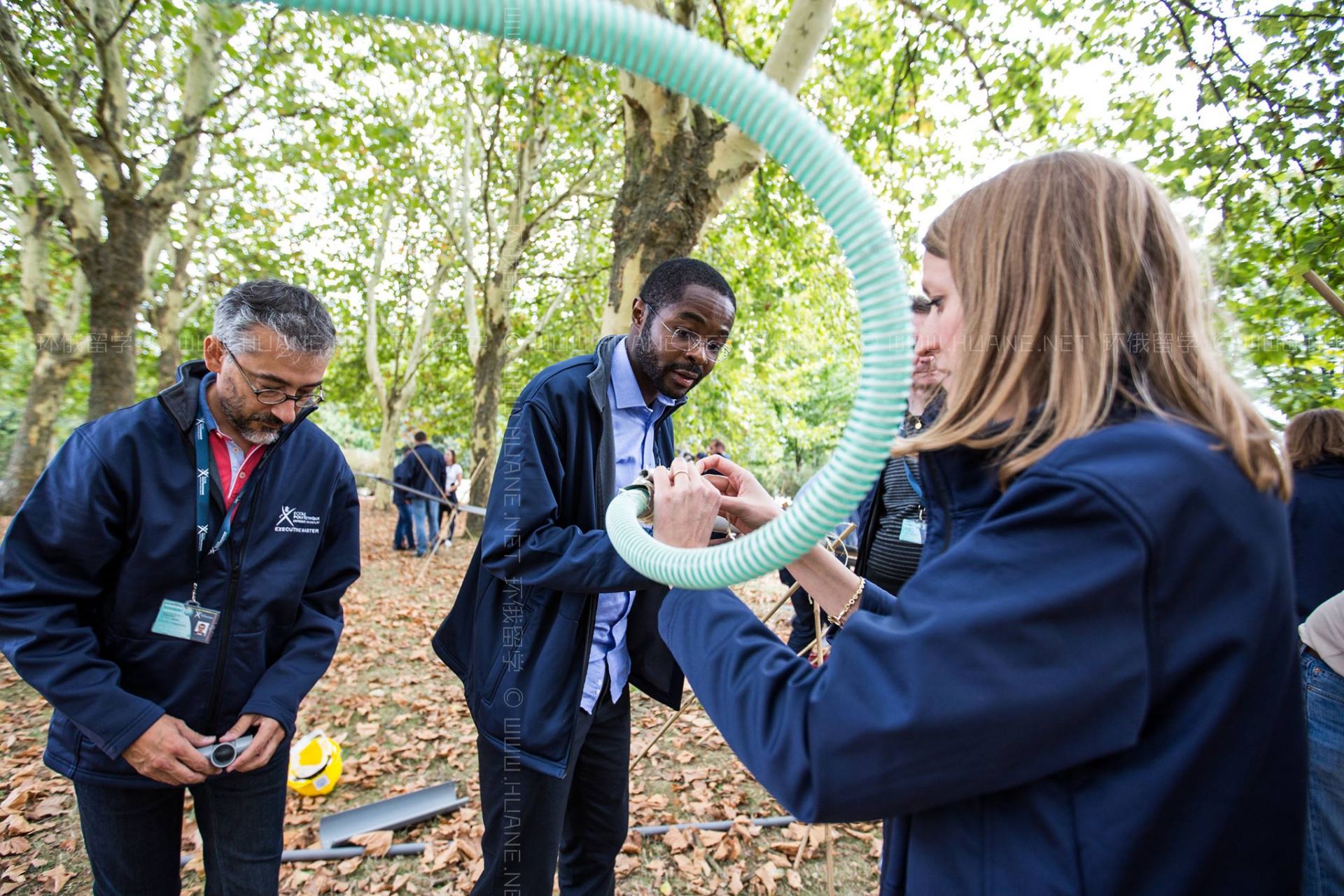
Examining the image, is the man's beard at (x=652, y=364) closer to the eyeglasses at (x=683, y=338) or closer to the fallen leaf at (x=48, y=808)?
the eyeglasses at (x=683, y=338)

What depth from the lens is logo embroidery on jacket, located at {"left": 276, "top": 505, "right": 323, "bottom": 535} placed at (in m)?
2.24

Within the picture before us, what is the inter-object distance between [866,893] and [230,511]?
357 centimetres

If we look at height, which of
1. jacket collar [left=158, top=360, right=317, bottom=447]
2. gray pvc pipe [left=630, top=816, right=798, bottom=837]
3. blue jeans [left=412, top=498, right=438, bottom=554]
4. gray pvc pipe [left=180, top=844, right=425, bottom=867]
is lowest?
gray pvc pipe [left=180, top=844, right=425, bottom=867]

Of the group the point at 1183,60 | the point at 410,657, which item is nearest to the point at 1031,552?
the point at 1183,60

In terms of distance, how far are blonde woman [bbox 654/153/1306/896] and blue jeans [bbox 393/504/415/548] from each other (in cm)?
1386

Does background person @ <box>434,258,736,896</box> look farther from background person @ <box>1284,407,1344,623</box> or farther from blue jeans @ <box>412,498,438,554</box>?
blue jeans @ <box>412,498,438,554</box>

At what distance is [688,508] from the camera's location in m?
1.31

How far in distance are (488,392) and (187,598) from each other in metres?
10.6

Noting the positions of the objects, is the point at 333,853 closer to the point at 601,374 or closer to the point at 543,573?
the point at 543,573

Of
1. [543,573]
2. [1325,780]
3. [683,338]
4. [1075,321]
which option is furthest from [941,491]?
[1325,780]

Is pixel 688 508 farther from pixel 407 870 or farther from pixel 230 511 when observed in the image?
pixel 407 870

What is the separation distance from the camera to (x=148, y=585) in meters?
2.02

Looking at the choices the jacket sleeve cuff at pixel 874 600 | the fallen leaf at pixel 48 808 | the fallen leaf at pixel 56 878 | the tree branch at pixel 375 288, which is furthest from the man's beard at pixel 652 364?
the tree branch at pixel 375 288

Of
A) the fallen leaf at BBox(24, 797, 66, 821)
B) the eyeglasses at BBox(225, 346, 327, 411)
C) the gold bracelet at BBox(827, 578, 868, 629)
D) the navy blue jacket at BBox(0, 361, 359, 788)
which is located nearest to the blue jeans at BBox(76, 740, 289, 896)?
the navy blue jacket at BBox(0, 361, 359, 788)
